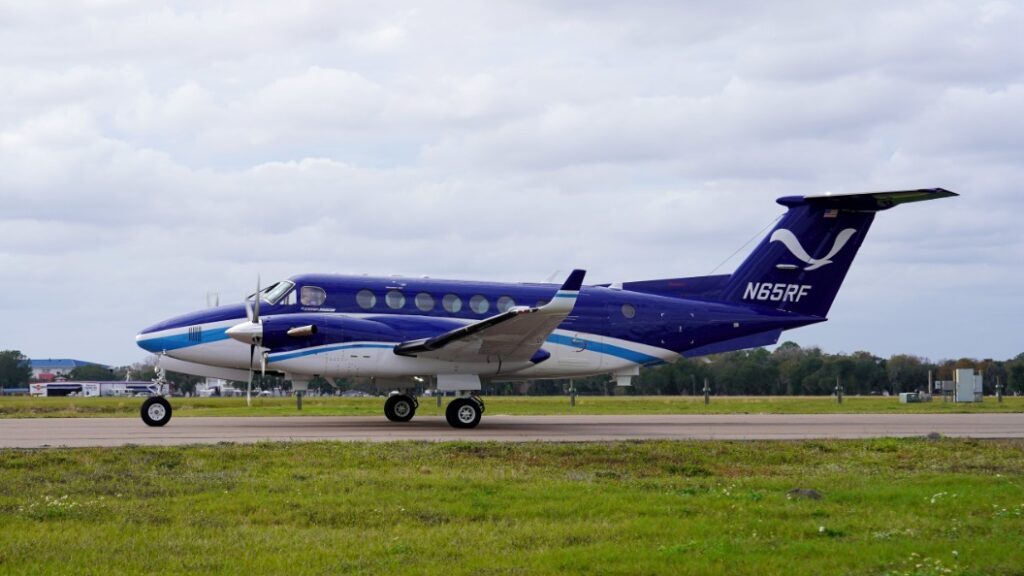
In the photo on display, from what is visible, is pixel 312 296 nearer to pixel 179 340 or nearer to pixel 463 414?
pixel 179 340

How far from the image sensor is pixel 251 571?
28.3 feet

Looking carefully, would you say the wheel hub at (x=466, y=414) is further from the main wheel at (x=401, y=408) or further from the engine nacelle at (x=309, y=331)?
the main wheel at (x=401, y=408)

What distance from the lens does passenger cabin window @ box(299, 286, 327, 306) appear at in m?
25.2

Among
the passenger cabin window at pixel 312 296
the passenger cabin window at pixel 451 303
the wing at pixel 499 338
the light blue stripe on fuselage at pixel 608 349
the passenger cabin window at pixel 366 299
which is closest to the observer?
the wing at pixel 499 338

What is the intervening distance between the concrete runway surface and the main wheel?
389mm

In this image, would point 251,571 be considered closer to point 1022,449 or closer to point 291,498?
point 291,498

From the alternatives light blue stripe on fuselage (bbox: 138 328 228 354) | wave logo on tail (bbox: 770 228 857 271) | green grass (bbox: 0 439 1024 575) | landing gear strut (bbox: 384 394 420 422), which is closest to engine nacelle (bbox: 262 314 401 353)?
light blue stripe on fuselage (bbox: 138 328 228 354)

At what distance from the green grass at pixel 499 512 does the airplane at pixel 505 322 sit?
659cm

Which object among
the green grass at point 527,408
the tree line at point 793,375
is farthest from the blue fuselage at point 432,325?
the tree line at point 793,375

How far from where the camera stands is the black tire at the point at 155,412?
78.6 ft

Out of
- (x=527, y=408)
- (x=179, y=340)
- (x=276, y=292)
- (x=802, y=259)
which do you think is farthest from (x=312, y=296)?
(x=527, y=408)

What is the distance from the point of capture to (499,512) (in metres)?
11.4

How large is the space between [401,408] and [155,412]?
6.01 metres

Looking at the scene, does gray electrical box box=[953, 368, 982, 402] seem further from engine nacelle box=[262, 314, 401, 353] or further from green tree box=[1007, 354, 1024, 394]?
engine nacelle box=[262, 314, 401, 353]
